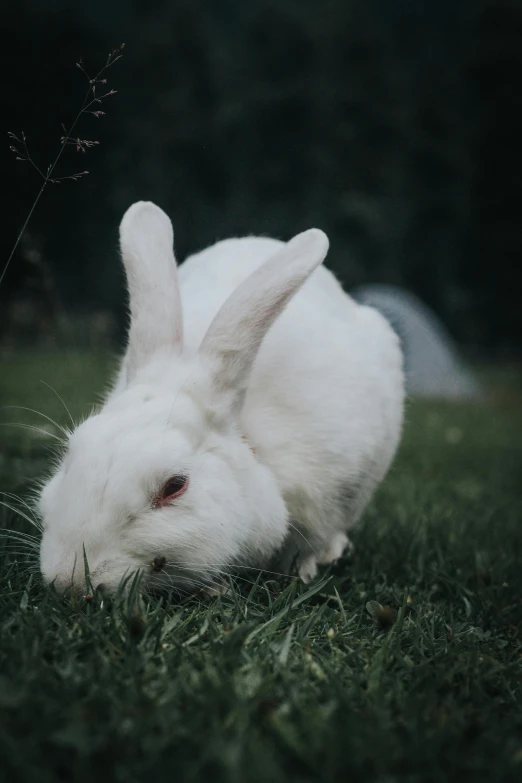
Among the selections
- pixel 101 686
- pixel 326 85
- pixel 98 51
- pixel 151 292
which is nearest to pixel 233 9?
pixel 326 85

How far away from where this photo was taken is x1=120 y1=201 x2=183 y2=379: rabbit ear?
249 cm

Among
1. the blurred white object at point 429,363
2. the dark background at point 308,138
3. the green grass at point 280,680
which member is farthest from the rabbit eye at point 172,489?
the blurred white object at point 429,363

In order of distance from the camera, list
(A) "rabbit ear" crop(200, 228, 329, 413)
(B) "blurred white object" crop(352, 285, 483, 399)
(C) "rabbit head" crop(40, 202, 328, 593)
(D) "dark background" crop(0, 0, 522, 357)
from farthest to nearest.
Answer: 1. (B) "blurred white object" crop(352, 285, 483, 399)
2. (D) "dark background" crop(0, 0, 522, 357)
3. (A) "rabbit ear" crop(200, 228, 329, 413)
4. (C) "rabbit head" crop(40, 202, 328, 593)

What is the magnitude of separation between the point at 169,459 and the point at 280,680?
61 centimetres

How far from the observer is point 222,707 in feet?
5.02

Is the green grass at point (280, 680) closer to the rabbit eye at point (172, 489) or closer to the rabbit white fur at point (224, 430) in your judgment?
the rabbit white fur at point (224, 430)

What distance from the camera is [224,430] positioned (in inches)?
91.9

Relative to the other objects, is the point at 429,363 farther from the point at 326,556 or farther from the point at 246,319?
the point at 246,319

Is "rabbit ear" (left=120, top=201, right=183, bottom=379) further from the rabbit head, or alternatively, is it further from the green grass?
the green grass

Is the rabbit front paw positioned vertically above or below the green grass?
below

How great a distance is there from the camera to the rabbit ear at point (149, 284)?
8.16 feet

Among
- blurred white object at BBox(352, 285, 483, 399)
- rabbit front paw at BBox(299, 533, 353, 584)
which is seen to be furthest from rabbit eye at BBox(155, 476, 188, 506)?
blurred white object at BBox(352, 285, 483, 399)

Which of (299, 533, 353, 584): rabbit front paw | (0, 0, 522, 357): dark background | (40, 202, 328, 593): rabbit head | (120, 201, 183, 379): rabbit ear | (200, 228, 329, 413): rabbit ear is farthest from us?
(0, 0, 522, 357): dark background

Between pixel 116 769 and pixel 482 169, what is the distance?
2175 cm
